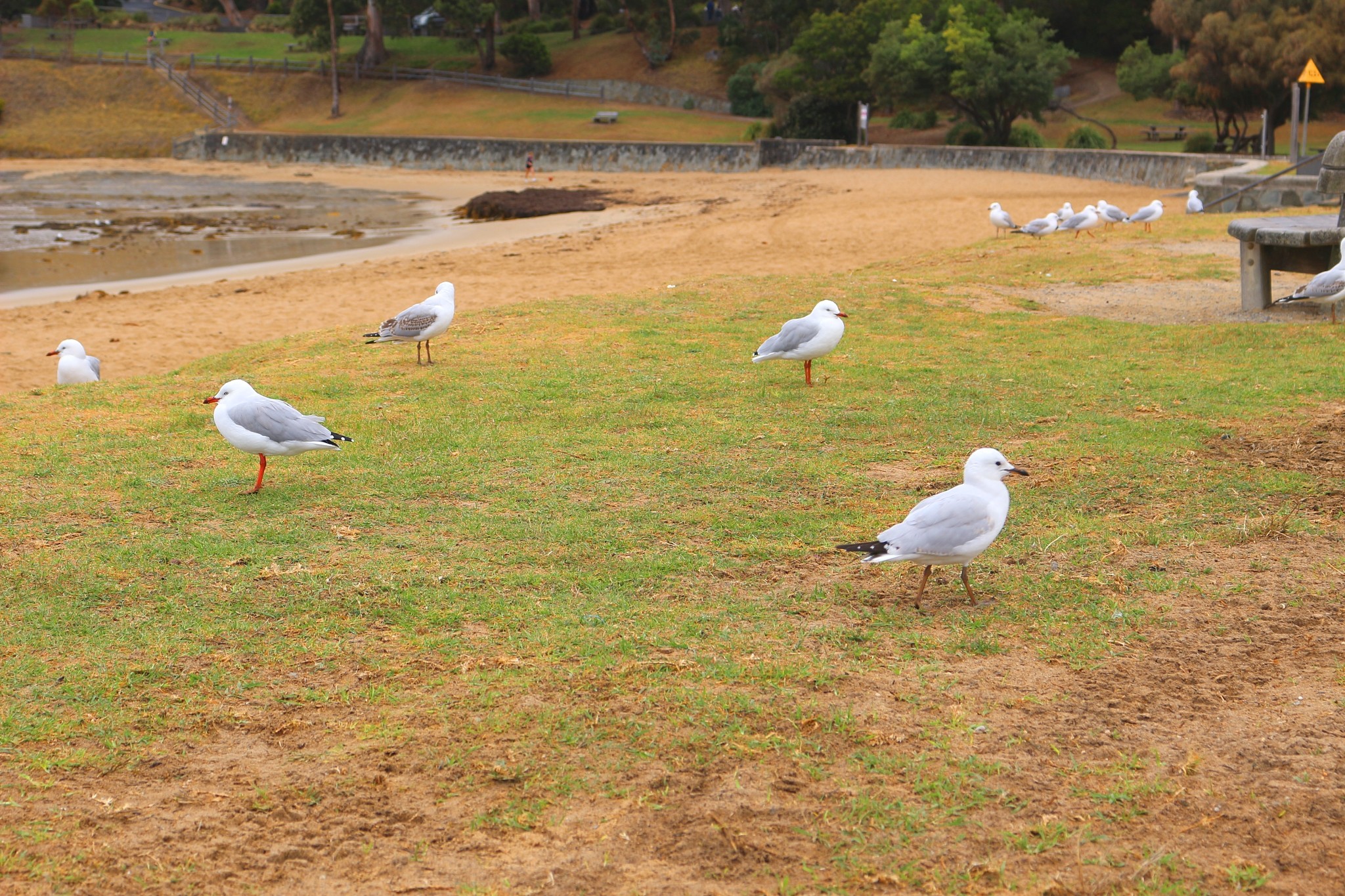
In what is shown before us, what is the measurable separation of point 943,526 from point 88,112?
7560 cm

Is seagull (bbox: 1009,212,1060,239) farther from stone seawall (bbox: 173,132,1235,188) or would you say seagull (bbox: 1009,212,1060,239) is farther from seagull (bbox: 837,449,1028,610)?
seagull (bbox: 837,449,1028,610)

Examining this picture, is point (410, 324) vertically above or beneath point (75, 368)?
above

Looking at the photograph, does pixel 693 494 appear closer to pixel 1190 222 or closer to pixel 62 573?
pixel 62 573

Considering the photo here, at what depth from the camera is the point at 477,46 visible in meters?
73.6

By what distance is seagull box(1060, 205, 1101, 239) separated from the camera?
23.3 metres

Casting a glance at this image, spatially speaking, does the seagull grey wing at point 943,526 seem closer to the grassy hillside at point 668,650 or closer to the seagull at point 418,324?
the grassy hillside at point 668,650

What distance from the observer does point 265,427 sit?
26.2 feet

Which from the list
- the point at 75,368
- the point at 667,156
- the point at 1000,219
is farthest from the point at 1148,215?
the point at 667,156

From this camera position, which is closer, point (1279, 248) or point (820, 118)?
point (1279, 248)

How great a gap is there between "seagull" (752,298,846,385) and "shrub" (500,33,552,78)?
211 ft

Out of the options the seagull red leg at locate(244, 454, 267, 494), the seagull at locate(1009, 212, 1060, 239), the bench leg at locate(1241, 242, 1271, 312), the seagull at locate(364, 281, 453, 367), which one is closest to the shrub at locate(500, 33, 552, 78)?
the seagull at locate(1009, 212, 1060, 239)

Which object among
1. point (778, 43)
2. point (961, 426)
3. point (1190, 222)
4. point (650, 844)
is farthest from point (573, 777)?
point (778, 43)

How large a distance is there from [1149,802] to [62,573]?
5.52 meters

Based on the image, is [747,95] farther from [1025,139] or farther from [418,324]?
[418,324]
